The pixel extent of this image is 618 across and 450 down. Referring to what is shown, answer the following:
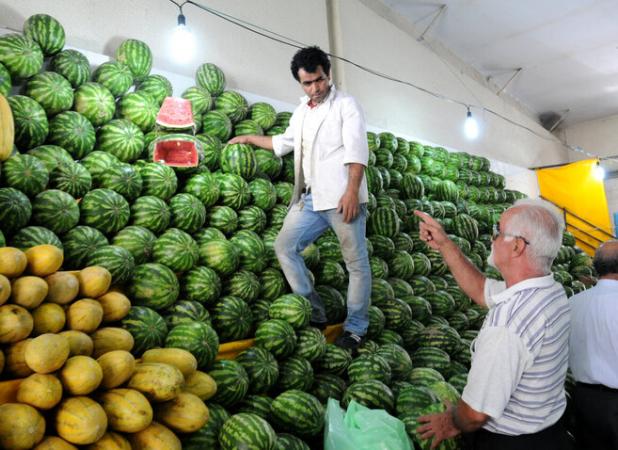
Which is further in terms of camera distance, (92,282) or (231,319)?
(231,319)

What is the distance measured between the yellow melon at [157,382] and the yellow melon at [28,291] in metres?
0.46

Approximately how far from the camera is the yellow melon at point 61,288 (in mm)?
1958

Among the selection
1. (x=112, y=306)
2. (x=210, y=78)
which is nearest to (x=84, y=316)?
(x=112, y=306)

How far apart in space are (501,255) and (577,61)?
9531 mm

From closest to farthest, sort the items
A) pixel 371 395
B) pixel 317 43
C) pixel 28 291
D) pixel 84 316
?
pixel 28 291 → pixel 84 316 → pixel 371 395 → pixel 317 43

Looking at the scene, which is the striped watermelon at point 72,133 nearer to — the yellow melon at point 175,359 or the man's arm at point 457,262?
the yellow melon at point 175,359

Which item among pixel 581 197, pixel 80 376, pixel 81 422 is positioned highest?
pixel 581 197

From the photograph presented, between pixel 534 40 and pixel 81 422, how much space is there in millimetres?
9618

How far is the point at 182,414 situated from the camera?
176 centimetres

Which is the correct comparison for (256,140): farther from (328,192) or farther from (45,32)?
(45,32)

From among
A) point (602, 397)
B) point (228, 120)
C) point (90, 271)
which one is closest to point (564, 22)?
point (228, 120)

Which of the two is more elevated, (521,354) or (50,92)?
(50,92)

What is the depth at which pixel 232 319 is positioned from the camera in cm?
298

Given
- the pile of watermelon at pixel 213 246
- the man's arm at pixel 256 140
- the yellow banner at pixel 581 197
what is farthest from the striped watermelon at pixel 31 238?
the yellow banner at pixel 581 197
